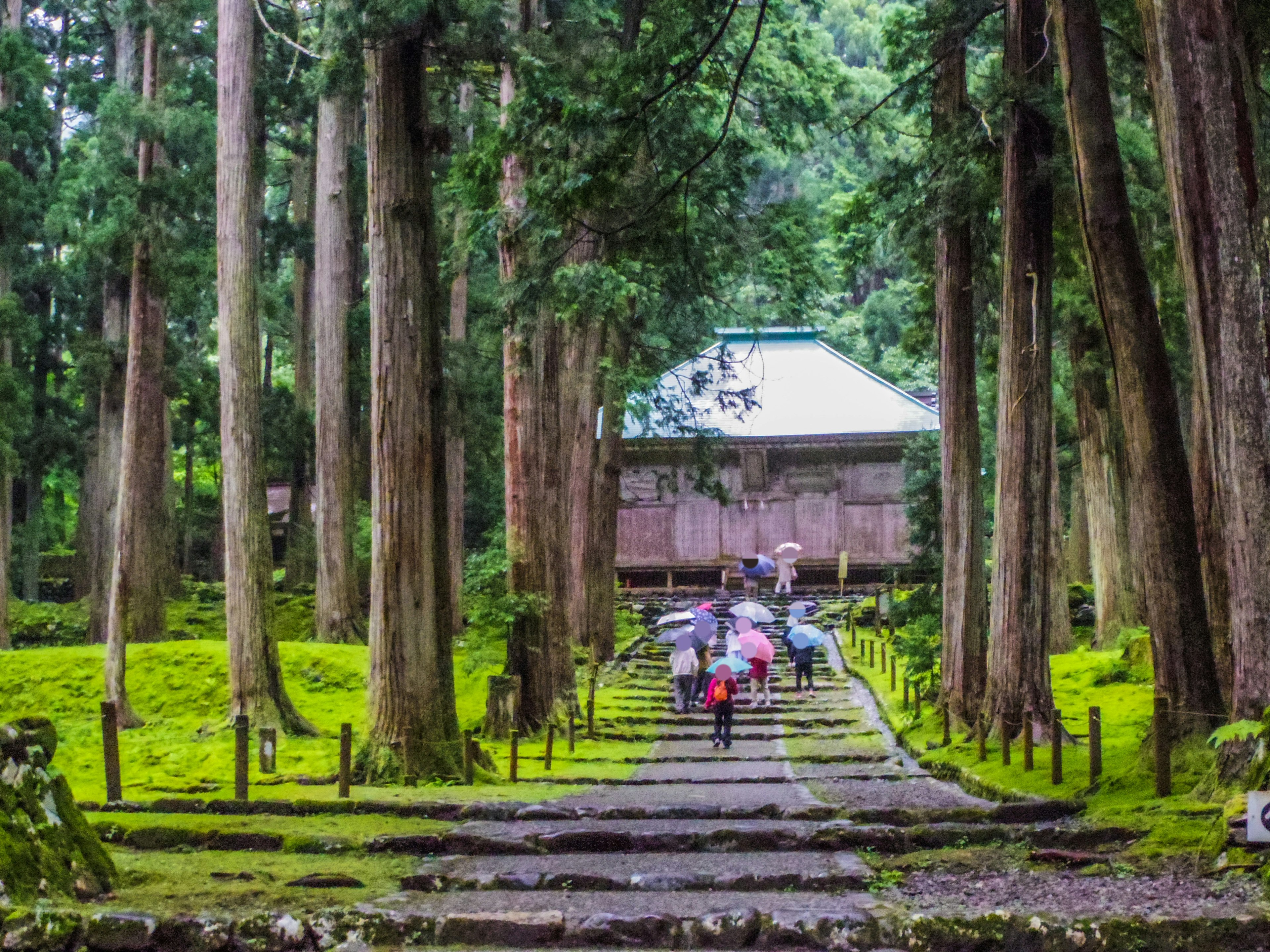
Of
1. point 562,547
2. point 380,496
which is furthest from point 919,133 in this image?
point 380,496

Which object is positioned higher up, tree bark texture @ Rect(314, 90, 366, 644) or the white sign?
tree bark texture @ Rect(314, 90, 366, 644)

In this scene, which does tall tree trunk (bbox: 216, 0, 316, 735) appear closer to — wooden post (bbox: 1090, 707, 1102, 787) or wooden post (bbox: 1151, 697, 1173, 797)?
wooden post (bbox: 1090, 707, 1102, 787)

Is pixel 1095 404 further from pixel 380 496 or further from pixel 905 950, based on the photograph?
pixel 905 950

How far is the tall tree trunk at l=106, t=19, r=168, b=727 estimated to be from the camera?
14398 millimetres

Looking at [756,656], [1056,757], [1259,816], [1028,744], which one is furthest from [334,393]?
[1259,816]

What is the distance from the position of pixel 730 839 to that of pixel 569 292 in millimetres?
7555

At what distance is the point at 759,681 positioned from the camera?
19.5 meters

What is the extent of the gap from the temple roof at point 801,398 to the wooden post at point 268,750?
16.2 m

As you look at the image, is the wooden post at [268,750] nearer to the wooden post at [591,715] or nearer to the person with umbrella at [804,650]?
the wooden post at [591,715]

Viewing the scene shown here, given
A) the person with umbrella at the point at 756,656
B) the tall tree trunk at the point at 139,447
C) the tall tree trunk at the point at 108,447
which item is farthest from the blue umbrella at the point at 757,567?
the tall tree trunk at the point at 139,447

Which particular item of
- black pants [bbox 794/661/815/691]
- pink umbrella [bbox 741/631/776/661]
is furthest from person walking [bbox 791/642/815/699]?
pink umbrella [bbox 741/631/776/661]

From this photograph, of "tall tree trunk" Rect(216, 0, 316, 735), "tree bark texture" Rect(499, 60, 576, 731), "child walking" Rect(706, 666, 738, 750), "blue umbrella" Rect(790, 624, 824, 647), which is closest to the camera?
"tall tree trunk" Rect(216, 0, 316, 735)

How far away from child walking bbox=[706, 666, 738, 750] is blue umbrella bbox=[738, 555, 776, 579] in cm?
1300

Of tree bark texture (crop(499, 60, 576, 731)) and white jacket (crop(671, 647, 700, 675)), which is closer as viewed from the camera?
tree bark texture (crop(499, 60, 576, 731))
